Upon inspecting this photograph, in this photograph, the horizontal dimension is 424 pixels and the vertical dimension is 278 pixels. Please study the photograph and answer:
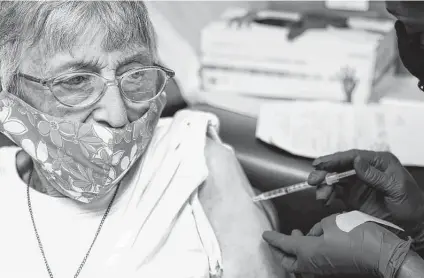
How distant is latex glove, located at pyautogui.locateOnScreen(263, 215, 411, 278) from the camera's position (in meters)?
1.37

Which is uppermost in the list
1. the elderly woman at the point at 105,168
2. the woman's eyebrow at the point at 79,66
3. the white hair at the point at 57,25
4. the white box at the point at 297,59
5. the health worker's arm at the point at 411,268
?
the white hair at the point at 57,25

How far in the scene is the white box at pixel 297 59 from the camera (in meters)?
2.41

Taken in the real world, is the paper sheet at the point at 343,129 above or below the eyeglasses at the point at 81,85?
below

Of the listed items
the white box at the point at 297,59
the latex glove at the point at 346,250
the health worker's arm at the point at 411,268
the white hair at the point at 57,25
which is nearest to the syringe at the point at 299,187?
the latex glove at the point at 346,250

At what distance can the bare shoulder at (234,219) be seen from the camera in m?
1.52

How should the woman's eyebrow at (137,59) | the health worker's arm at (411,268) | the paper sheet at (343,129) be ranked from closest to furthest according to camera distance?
1. the health worker's arm at (411,268)
2. the woman's eyebrow at (137,59)
3. the paper sheet at (343,129)

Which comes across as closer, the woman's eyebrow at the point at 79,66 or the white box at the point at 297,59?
the woman's eyebrow at the point at 79,66

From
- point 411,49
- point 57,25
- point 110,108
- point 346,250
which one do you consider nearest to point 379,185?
point 346,250

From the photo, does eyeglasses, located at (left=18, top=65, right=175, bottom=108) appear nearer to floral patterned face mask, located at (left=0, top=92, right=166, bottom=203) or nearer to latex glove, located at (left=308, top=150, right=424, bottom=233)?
floral patterned face mask, located at (left=0, top=92, right=166, bottom=203)

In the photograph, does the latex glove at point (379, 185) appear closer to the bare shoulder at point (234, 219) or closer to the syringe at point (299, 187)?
the syringe at point (299, 187)

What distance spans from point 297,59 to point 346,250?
4.00ft

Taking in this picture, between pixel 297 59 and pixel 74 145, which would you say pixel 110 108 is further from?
pixel 297 59

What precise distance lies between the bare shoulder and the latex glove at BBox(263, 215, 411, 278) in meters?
0.08

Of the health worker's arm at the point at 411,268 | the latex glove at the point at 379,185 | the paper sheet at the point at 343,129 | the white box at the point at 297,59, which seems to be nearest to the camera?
the health worker's arm at the point at 411,268
